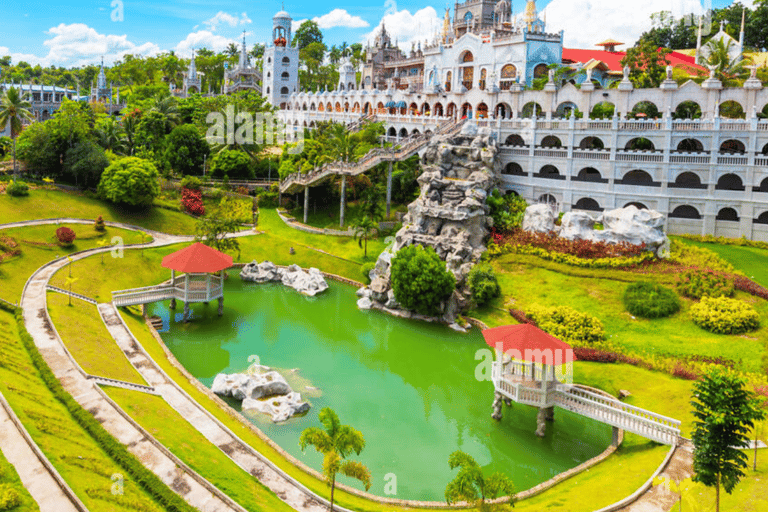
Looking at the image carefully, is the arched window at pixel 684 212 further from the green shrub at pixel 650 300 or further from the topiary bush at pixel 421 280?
the topiary bush at pixel 421 280

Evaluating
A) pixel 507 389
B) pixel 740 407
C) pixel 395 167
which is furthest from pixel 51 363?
pixel 395 167

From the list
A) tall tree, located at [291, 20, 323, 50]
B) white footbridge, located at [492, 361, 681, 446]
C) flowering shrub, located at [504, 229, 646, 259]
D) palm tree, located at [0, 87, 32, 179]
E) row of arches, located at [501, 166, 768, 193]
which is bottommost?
white footbridge, located at [492, 361, 681, 446]

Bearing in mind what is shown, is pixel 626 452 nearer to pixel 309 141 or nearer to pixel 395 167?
pixel 395 167

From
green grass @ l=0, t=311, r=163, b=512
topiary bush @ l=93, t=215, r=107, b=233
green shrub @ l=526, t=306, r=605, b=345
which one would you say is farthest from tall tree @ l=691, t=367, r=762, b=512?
topiary bush @ l=93, t=215, r=107, b=233

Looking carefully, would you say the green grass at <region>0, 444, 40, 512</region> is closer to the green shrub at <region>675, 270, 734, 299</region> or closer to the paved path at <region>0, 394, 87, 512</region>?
the paved path at <region>0, 394, 87, 512</region>

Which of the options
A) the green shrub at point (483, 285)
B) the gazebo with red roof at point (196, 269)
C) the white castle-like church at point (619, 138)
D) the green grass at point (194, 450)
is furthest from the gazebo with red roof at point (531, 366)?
the white castle-like church at point (619, 138)

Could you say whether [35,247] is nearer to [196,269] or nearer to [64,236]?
[64,236]

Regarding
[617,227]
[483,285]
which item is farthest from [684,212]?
[483,285]
